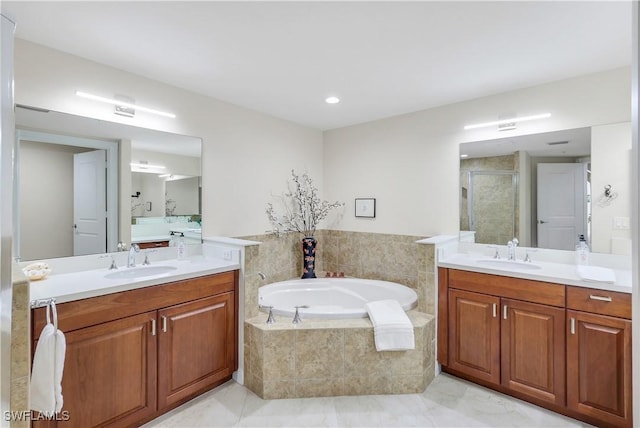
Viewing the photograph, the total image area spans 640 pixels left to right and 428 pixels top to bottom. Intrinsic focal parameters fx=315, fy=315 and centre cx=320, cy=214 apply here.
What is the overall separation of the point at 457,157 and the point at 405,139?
0.59 metres

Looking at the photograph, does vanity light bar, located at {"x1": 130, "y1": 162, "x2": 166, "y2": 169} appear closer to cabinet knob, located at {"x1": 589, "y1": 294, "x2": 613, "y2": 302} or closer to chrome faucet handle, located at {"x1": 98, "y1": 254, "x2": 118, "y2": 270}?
chrome faucet handle, located at {"x1": 98, "y1": 254, "x2": 118, "y2": 270}

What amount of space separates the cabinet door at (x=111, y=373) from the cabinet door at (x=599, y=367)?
8.69ft

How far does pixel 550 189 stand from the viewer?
261 centimetres

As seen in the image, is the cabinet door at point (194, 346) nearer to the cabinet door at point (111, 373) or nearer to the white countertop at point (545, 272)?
the cabinet door at point (111, 373)

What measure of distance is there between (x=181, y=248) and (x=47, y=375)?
139 centimetres

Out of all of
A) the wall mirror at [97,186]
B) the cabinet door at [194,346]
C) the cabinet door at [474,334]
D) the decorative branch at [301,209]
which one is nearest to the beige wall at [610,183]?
the cabinet door at [474,334]

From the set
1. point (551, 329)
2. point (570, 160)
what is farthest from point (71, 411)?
point (570, 160)

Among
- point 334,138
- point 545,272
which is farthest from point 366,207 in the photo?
point 545,272

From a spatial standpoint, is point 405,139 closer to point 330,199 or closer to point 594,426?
point 330,199

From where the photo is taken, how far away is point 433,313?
101 inches

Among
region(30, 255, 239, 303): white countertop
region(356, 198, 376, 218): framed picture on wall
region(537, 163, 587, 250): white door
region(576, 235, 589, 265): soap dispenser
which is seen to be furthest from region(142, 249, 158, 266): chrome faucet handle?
region(576, 235, 589, 265): soap dispenser

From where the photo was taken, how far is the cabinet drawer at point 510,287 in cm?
207

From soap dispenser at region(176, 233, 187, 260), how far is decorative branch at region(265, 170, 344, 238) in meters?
1.00

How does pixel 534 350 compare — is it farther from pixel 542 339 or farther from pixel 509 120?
pixel 509 120
